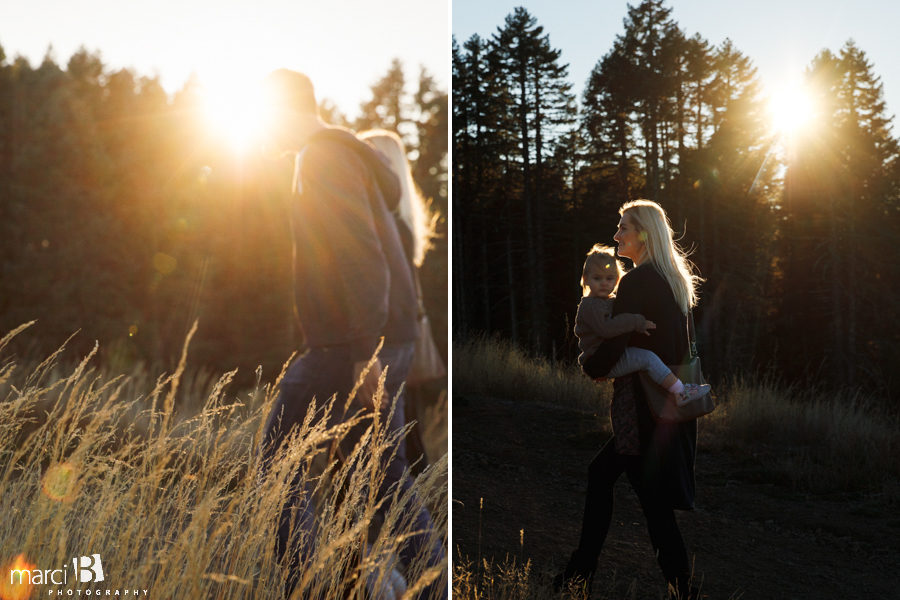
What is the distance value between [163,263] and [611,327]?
714 centimetres

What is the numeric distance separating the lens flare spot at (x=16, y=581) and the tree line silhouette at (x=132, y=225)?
6123 millimetres

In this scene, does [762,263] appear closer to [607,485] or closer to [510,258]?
[510,258]

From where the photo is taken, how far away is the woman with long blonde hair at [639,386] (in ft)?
7.95

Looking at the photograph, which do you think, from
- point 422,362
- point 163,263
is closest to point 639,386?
point 422,362

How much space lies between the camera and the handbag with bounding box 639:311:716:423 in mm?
2441

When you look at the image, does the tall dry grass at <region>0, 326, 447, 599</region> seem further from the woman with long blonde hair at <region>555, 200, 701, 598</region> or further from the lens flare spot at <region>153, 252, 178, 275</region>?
the lens flare spot at <region>153, 252, 178, 275</region>

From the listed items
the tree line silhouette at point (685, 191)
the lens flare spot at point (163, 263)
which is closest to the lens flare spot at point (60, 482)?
the tree line silhouette at point (685, 191)

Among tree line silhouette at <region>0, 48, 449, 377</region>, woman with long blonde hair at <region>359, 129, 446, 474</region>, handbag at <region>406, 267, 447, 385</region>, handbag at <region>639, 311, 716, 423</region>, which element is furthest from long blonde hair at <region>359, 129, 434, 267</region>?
tree line silhouette at <region>0, 48, 449, 377</region>

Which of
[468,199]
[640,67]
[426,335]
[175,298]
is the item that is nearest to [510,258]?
[468,199]

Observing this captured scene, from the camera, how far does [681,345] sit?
248 centimetres

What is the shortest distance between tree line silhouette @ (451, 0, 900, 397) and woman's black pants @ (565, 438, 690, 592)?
123 centimetres

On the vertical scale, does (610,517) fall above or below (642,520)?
above

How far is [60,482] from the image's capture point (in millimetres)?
2250

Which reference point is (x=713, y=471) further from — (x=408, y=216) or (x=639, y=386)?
(x=408, y=216)
